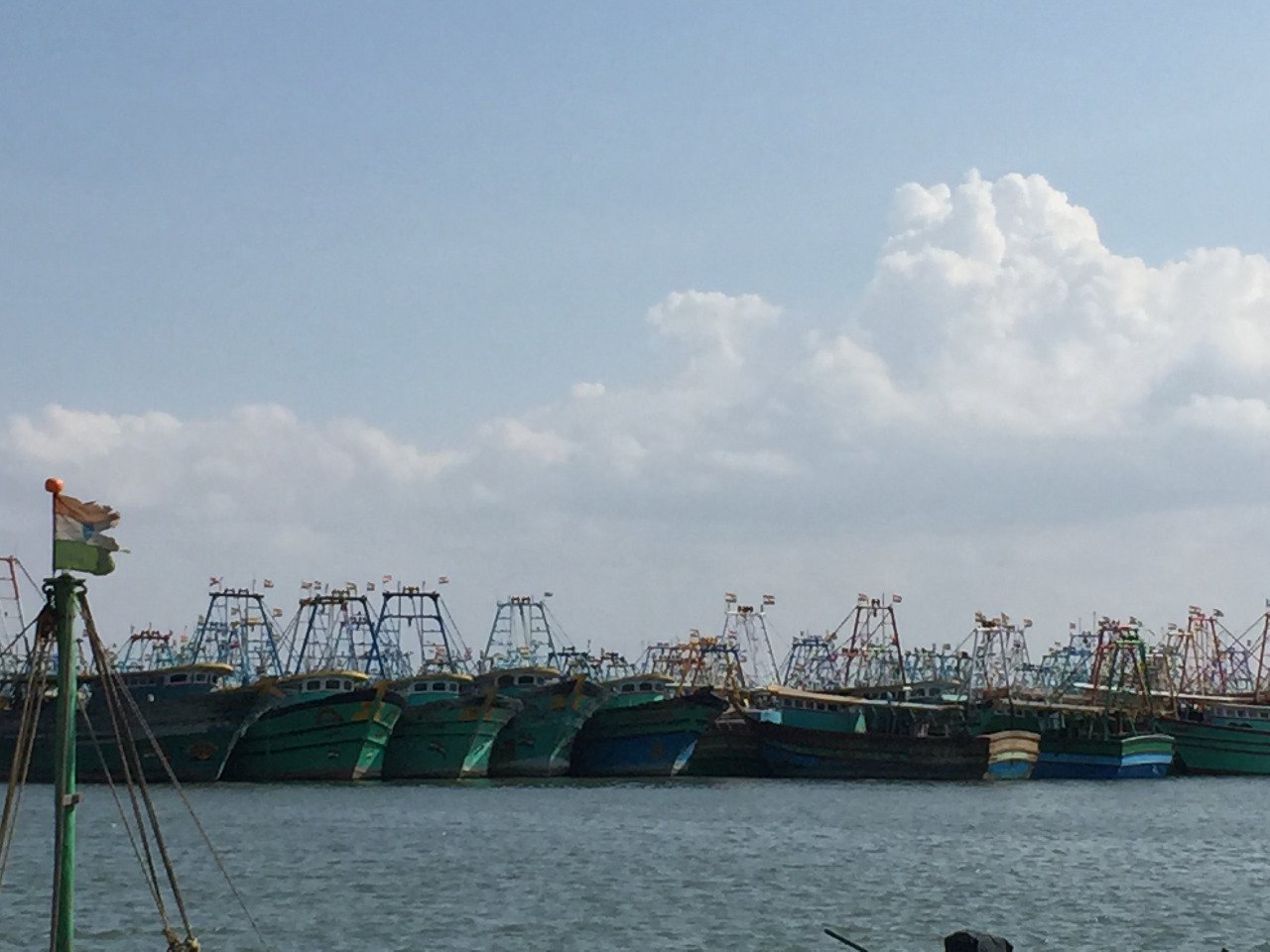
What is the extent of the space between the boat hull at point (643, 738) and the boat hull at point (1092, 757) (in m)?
21.8

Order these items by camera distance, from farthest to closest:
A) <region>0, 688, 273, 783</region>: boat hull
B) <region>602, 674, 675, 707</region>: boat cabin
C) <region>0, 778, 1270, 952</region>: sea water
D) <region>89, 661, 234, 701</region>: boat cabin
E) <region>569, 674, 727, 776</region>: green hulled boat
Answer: <region>602, 674, 675, 707</region>: boat cabin
<region>569, 674, 727, 776</region>: green hulled boat
<region>89, 661, 234, 701</region>: boat cabin
<region>0, 688, 273, 783</region>: boat hull
<region>0, 778, 1270, 952</region>: sea water

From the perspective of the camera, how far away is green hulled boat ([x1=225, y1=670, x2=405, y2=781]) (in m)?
83.6

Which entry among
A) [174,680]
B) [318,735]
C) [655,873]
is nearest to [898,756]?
[318,735]

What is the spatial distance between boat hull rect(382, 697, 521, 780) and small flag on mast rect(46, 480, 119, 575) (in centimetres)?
6711

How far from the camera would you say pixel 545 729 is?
91438mm

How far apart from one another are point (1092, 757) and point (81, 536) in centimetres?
8833

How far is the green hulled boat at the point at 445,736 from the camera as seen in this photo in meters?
87.8

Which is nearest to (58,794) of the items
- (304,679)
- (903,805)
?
(903,805)

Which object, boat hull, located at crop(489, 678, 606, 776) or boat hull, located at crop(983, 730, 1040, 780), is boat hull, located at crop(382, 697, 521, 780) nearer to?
boat hull, located at crop(489, 678, 606, 776)

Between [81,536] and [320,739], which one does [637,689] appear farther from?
[81,536]

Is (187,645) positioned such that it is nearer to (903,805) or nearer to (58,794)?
(903,805)

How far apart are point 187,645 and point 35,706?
385 feet

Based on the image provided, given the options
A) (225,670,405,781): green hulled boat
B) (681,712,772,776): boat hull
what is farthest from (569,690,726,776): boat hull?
(225,670,405,781): green hulled boat

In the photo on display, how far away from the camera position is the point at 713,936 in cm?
3909
